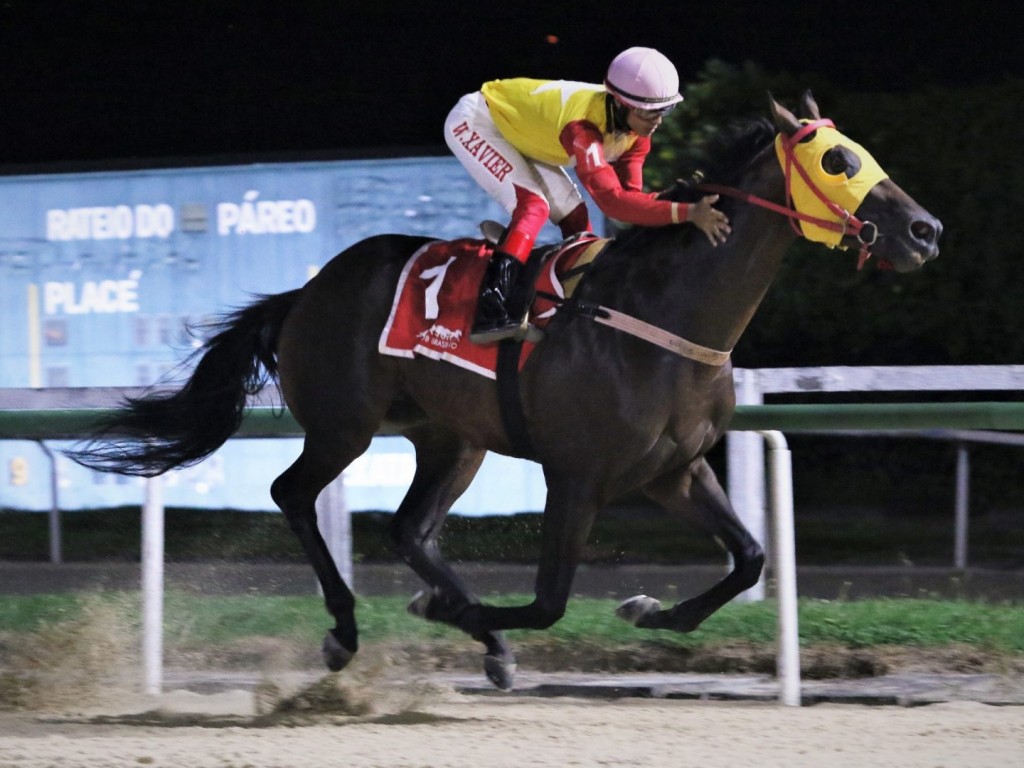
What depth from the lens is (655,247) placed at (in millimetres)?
4539

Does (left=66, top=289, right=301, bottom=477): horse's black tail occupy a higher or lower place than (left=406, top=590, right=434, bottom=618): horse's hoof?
higher

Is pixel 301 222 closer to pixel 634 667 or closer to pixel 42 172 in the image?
pixel 42 172

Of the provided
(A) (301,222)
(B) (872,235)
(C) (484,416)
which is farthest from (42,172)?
(B) (872,235)

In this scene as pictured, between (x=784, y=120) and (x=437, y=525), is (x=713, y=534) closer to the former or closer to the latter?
(x=437, y=525)

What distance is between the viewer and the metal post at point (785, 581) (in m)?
4.66

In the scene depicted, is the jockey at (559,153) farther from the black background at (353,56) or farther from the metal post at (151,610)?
the black background at (353,56)

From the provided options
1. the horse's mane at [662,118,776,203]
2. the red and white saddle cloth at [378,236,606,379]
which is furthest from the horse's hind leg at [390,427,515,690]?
the horse's mane at [662,118,776,203]

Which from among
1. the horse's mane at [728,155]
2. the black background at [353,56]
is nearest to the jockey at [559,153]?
the horse's mane at [728,155]

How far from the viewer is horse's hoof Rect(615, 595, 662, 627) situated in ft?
15.5

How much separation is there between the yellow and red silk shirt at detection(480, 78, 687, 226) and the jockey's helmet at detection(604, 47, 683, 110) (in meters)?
0.10

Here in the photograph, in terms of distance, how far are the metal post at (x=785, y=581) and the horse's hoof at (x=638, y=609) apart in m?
0.38

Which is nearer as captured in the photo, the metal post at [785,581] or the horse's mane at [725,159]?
the horse's mane at [725,159]

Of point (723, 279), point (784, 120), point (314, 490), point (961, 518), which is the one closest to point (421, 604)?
point (314, 490)

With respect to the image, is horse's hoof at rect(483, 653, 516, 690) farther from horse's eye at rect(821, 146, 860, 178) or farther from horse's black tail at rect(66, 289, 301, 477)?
horse's eye at rect(821, 146, 860, 178)
